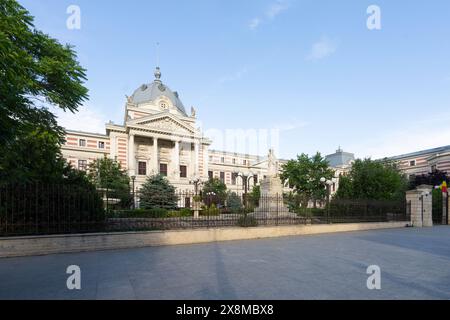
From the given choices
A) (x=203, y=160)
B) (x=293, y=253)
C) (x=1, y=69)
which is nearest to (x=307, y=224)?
(x=293, y=253)

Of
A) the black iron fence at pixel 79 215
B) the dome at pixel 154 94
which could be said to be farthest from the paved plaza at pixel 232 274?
the dome at pixel 154 94

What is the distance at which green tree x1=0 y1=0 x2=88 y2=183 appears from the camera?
8789 mm

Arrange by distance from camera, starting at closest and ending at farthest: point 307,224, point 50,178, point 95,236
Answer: point 95,236 < point 50,178 < point 307,224

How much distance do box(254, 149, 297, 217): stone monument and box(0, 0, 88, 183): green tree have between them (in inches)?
394

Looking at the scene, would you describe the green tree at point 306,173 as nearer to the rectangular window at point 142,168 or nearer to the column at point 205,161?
the column at point 205,161

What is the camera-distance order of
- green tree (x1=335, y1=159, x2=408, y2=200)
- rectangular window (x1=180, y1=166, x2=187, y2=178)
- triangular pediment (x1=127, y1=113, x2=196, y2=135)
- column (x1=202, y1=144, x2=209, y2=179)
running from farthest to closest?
1. column (x1=202, y1=144, x2=209, y2=179)
2. rectangular window (x1=180, y1=166, x2=187, y2=178)
3. triangular pediment (x1=127, y1=113, x2=196, y2=135)
4. green tree (x1=335, y1=159, x2=408, y2=200)

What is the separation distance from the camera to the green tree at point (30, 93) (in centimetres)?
879

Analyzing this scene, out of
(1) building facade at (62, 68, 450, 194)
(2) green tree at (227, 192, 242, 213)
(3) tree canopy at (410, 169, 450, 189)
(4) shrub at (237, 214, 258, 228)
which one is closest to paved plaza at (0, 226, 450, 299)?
(4) shrub at (237, 214, 258, 228)

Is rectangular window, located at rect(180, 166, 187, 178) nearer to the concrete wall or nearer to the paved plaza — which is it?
the concrete wall

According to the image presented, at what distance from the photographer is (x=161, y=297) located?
186 inches

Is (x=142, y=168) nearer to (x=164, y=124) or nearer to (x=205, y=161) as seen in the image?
(x=164, y=124)

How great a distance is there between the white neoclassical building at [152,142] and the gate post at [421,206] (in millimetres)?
22342

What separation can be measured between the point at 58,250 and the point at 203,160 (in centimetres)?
4494
